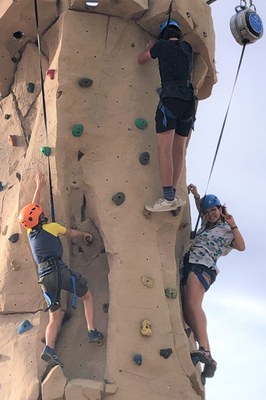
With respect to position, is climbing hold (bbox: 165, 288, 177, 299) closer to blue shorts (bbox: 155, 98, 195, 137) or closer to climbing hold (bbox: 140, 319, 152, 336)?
climbing hold (bbox: 140, 319, 152, 336)

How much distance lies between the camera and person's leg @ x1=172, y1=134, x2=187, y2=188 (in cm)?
655

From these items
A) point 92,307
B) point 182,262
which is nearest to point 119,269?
point 92,307

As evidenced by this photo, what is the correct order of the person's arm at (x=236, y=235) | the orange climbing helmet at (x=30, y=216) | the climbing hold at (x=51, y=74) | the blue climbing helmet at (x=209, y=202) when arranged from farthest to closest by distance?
the blue climbing helmet at (x=209, y=202)
the person's arm at (x=236, y=235)
the climbing hold at (x=51, y=74)
the orange climbing helmet at (x=30, y=216)

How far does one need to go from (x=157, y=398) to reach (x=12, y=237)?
6.36 feet

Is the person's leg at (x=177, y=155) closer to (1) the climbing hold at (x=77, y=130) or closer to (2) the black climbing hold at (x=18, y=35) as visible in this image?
(1) the climbing hold at (x=77, y=130)

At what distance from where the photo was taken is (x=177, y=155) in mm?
6578

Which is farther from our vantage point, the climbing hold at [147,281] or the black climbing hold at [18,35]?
the black climbing hold at [18,35]

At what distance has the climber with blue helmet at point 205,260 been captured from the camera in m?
6.39

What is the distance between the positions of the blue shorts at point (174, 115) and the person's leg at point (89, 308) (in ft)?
5.31

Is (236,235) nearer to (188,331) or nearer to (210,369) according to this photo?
(188,331)

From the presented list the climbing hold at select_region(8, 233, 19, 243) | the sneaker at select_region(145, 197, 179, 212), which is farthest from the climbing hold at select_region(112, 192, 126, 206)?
the climbing hold at select_region(8, 233, 19, 243)

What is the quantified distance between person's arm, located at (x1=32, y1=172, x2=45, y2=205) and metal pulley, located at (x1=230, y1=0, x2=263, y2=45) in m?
2.34

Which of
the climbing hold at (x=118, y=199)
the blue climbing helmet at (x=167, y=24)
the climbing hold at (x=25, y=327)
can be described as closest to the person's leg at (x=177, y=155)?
the climbing hold at (x=118, y=199)

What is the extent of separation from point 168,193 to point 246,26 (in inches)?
72.6
